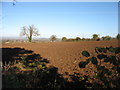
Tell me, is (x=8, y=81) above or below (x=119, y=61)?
below

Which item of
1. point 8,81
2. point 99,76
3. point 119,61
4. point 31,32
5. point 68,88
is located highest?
point 31,32

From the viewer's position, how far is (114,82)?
100 inches

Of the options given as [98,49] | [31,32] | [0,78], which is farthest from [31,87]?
[31,32]

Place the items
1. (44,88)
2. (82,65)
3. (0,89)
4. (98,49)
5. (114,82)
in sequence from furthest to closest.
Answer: (44,88), (0,89), (114,82), (98,49), (82,65)

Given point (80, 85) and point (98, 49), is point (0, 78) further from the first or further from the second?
point (98, 49)

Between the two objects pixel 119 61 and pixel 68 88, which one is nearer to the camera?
pixel 119 61

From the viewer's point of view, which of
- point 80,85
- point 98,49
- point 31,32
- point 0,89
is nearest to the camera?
point 98,49

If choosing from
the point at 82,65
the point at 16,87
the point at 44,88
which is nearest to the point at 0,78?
the point at 16,87

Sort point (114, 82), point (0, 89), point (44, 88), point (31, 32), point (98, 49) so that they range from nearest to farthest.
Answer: point (98, 49), point (114, 82), point (0, 89), point (44, 88), point (31, 32)

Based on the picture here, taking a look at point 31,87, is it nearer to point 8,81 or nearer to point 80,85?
point 8,81

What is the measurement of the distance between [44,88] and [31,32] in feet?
155

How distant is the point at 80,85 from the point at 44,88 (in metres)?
1.29

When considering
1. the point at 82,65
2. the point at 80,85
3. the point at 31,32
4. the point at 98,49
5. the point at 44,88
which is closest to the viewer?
the point at 82,65

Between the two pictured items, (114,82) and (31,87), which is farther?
(31,87)
